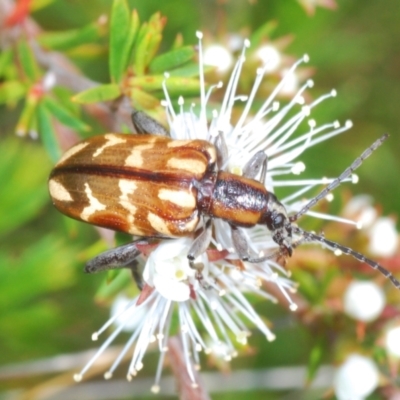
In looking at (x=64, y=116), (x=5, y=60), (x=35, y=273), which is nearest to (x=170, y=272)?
(x=64, y=116)

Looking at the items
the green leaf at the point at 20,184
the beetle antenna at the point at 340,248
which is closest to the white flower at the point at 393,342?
the beetle antenna at the point at 340,248

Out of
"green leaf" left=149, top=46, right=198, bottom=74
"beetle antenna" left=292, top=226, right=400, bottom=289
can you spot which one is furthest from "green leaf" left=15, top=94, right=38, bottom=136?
"beetle antenna" left=292, top=226, right=400, bottom=289

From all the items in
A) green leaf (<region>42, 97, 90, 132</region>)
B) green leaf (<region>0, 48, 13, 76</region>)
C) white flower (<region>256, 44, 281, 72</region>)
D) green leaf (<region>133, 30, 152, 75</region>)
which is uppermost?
white flower (<region>256, 44, 281, 72</region>)

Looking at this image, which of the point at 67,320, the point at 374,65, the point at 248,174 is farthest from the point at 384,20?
the point at 67,320

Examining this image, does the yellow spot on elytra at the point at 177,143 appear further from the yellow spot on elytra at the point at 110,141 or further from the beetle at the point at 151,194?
the yellow spot on elytra at the point at 110,141

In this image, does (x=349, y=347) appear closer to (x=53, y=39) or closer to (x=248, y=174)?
(x=248, y=174)

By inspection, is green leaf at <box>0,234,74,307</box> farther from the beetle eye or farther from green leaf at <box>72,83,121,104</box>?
the beetle eye
